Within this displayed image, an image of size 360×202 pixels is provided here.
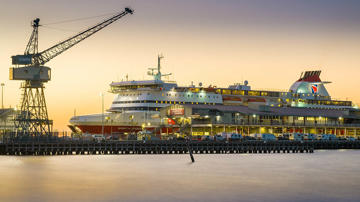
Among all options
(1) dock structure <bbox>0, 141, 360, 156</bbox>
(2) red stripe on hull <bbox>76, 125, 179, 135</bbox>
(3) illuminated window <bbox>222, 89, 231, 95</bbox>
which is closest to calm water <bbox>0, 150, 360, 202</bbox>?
(1) dock structure <bbox>0, 141, 360, 156</bbox>

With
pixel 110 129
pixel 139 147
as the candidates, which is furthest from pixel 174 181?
pixel 110 129

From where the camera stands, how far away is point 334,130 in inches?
4781

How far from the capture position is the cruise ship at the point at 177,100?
3684 inches

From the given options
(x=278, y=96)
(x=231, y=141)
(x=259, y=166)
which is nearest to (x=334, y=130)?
(x=278, y=96)

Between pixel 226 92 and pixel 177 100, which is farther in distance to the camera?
pixel 226 92

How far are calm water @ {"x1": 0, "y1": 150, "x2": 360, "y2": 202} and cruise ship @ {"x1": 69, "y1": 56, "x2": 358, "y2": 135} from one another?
33662mm

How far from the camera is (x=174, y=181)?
42.3 m

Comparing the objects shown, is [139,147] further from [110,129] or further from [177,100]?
[177,100]

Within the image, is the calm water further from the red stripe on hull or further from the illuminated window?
the illuminated window

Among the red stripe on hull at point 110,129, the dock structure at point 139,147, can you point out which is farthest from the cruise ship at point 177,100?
the dock structure at point 139,147

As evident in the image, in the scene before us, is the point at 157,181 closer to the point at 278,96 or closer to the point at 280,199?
the point at 280,199

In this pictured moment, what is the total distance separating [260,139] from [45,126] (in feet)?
119

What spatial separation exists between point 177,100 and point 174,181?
61955mm

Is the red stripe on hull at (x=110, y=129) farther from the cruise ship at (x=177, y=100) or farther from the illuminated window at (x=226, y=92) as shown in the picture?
the illuminated window at (x=226, y=92)
